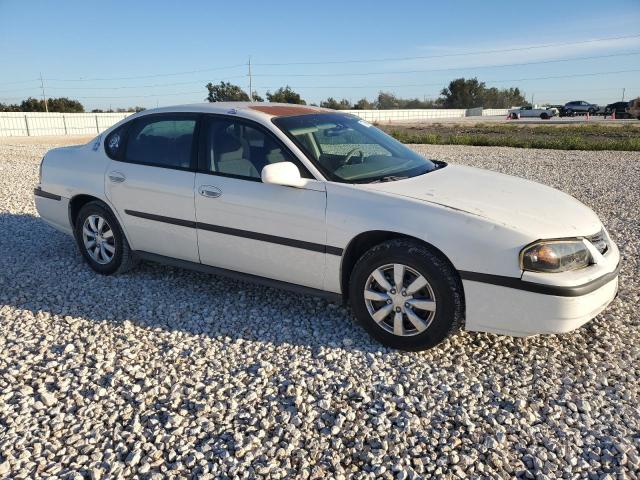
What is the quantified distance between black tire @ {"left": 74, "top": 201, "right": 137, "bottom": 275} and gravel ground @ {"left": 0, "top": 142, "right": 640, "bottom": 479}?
0.22m

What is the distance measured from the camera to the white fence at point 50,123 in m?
35.4

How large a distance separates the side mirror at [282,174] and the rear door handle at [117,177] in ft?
5.57

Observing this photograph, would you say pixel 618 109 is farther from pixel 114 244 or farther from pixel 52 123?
pixel 114 244

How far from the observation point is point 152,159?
15.0 feet

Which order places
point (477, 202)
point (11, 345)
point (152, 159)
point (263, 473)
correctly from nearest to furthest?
1. point (263, 473)
2. point (477, 202)
3. point (11, 345)
4. point (152, 159)

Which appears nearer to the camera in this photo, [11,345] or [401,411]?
[401,411]

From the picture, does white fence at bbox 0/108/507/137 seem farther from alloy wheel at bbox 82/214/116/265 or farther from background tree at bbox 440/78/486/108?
background tree at bbox 440/78/486/108

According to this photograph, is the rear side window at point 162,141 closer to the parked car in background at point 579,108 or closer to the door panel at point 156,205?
the door panel at point 156,205

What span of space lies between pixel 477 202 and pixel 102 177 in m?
3.32

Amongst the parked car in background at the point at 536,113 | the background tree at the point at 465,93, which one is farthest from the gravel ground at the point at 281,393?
the background tree at the point at 465,93

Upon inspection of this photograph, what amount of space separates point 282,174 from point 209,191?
0.79 meters

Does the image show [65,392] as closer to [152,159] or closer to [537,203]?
[152,159]

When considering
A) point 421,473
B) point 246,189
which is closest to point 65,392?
point 246,189

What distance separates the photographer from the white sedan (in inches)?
127
